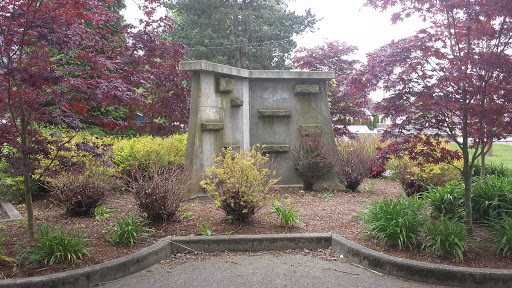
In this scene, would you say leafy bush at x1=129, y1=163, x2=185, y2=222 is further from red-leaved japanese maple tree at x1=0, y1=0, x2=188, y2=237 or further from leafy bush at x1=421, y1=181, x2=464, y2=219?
leafy bush at x1=421, y1=181, x2=464, y2=219

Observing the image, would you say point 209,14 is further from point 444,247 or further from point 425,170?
point 444,247

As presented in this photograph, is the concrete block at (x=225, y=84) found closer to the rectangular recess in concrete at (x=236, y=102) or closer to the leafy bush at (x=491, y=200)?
the rectangular recess in concrete at (x=236, y=102)

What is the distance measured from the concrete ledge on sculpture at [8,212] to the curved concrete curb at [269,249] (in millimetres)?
2616

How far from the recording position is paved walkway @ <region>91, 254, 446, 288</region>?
3.60 m

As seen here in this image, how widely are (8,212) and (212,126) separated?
11.9 feet

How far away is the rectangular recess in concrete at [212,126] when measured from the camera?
22.7 feet

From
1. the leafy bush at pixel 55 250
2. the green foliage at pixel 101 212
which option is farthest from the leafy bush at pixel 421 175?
the leafy bush at pixel 55 250

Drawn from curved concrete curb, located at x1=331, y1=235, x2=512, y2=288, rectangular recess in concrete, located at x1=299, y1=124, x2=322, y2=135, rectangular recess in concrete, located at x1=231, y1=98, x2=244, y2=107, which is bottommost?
curved concrete curb, located at x1=331, y1=235, x2=512, y2=288

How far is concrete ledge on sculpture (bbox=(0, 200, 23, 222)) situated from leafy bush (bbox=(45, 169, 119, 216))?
69 centimetres

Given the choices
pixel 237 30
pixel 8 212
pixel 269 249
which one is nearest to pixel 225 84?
pixel 269 249

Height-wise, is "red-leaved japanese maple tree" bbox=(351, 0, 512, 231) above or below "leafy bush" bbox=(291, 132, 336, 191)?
above

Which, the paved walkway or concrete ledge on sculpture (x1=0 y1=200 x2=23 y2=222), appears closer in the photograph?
the paved walkway

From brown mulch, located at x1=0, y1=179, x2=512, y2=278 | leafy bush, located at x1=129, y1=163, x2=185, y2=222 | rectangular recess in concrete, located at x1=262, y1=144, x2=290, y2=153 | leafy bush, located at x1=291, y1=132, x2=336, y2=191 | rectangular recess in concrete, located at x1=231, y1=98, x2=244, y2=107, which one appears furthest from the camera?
rectangular recess in concrete, located at x1=262, y1=144, x2=290, y2=153

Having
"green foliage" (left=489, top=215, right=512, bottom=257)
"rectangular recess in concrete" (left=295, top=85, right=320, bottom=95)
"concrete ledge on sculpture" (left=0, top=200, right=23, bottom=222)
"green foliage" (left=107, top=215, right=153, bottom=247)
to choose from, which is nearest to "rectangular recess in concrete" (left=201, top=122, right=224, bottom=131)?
"rectangular recess in concrete" (left=295, top=85, right=320, bottom=95)
